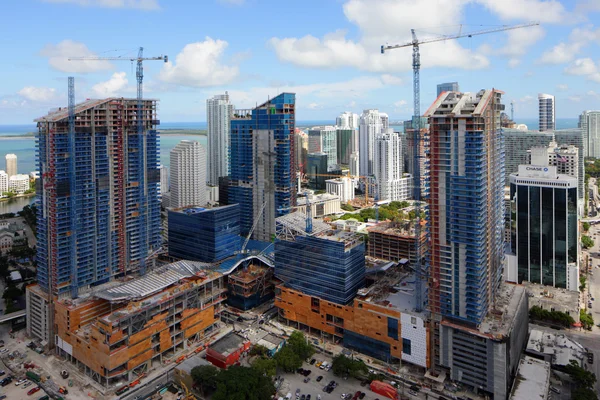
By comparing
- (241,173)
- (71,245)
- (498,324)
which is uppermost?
(241,173)

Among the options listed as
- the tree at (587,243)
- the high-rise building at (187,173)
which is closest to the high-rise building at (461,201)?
the tree at (587,243)

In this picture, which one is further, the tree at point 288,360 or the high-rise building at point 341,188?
the high-rise building at point 341,188

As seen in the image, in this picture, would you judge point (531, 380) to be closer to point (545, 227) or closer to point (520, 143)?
point (545, 227)

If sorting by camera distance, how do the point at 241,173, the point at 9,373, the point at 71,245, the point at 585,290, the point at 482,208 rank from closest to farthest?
the point at 482,208 < the point at 9,373 < the point at 71,245 < the point at 585,290 < the point at 241,173

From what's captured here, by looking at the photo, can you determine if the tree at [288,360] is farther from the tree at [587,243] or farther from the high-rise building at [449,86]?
the high-rise building at [449,86]

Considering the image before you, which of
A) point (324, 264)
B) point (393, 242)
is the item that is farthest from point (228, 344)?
point (393, 242)

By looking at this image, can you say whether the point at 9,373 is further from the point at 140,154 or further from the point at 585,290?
the point at 585,290

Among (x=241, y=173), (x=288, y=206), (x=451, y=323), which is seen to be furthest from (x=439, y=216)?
(x=241, y=173)
